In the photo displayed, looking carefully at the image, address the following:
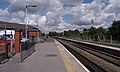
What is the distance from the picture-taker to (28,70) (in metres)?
12.6

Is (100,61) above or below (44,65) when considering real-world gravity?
below

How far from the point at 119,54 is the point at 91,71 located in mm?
13442

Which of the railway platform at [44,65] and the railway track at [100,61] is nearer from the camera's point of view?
the railway platform at [44,65]

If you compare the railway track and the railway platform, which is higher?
the railway platform

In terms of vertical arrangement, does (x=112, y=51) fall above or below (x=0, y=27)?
below

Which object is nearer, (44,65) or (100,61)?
(44,65)

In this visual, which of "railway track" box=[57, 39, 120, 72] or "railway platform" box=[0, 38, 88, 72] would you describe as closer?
"railway platform" box=[0, 38, 88, 72]

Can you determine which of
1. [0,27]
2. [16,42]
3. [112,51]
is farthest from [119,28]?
[16,42]

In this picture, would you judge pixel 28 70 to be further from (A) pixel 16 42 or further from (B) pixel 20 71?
(A) pixel 16 42

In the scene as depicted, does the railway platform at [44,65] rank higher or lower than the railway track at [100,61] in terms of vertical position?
higher

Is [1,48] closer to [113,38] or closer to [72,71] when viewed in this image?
[72,71]

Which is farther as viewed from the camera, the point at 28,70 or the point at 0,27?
the point at 0,27

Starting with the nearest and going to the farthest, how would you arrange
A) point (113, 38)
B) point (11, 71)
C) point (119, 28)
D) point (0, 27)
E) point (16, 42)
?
1. point (11, 71)
2. point (16, 42)
3. point (0, 27)
4. point (113, 38)
5. point (119, 28)

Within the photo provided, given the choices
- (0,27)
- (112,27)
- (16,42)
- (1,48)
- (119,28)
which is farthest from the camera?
(112,27)
